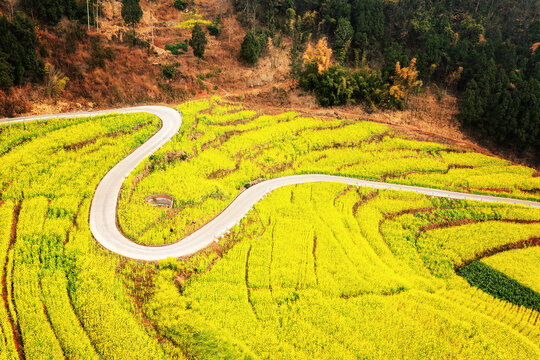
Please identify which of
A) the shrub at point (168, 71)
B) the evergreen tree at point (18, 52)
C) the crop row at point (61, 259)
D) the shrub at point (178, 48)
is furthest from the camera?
the shrub at point (178, 48)

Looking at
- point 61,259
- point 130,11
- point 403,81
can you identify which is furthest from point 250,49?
point 61,259

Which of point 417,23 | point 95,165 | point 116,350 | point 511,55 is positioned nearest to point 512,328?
point 116,350

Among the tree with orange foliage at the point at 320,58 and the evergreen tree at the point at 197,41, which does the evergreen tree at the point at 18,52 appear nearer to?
the evergreen tree at the point at 197,41

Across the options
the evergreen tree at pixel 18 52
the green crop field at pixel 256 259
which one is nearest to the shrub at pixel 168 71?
the green crop field at pixel 256 259

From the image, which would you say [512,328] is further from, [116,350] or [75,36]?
[75,36]

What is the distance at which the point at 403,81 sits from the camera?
5947cm

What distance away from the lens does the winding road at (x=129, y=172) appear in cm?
3008

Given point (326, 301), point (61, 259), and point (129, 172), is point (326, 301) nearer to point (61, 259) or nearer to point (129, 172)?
point (61, 259)

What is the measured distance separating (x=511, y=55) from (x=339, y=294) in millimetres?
54913

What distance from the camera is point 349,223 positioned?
122ft

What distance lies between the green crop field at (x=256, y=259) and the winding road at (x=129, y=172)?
0.80m

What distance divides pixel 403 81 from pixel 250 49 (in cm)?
2540

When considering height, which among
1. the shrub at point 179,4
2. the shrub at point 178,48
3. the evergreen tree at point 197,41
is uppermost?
the shrub at point 179,4

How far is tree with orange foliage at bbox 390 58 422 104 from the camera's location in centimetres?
5863
